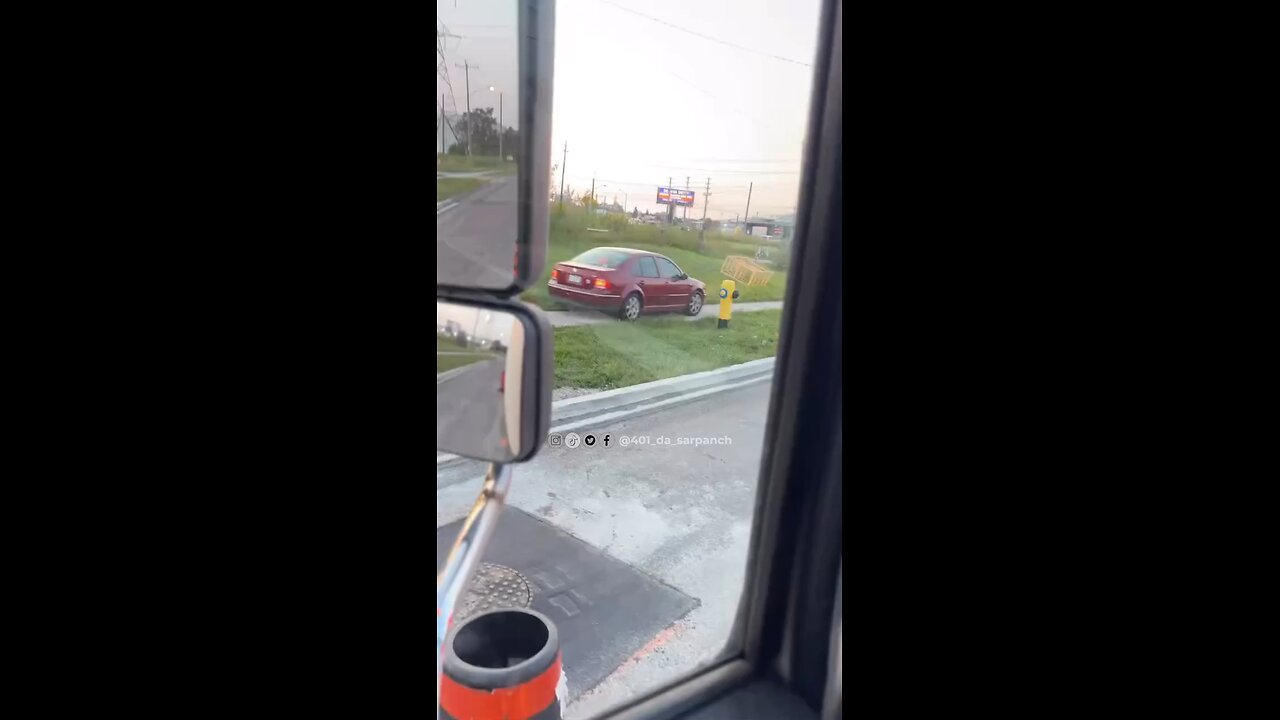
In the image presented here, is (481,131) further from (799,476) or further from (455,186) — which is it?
(799,476)

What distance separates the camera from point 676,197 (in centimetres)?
149

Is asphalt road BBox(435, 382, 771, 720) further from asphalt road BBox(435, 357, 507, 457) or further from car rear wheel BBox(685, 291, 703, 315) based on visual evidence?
asphalt road BBox(435, 357, 507, 457)

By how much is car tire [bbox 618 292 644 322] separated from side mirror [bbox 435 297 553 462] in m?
1.30

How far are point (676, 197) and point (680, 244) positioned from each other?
0.14 metres

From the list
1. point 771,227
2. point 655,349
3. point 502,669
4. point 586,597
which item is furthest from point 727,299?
point 502,669

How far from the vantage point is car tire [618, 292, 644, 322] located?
1.90 m

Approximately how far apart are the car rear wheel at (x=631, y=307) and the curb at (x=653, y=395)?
0.20 metres

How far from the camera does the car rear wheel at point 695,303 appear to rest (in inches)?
78.7

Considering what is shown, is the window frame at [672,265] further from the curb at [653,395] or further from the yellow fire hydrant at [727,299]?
the curb at [653,395]
